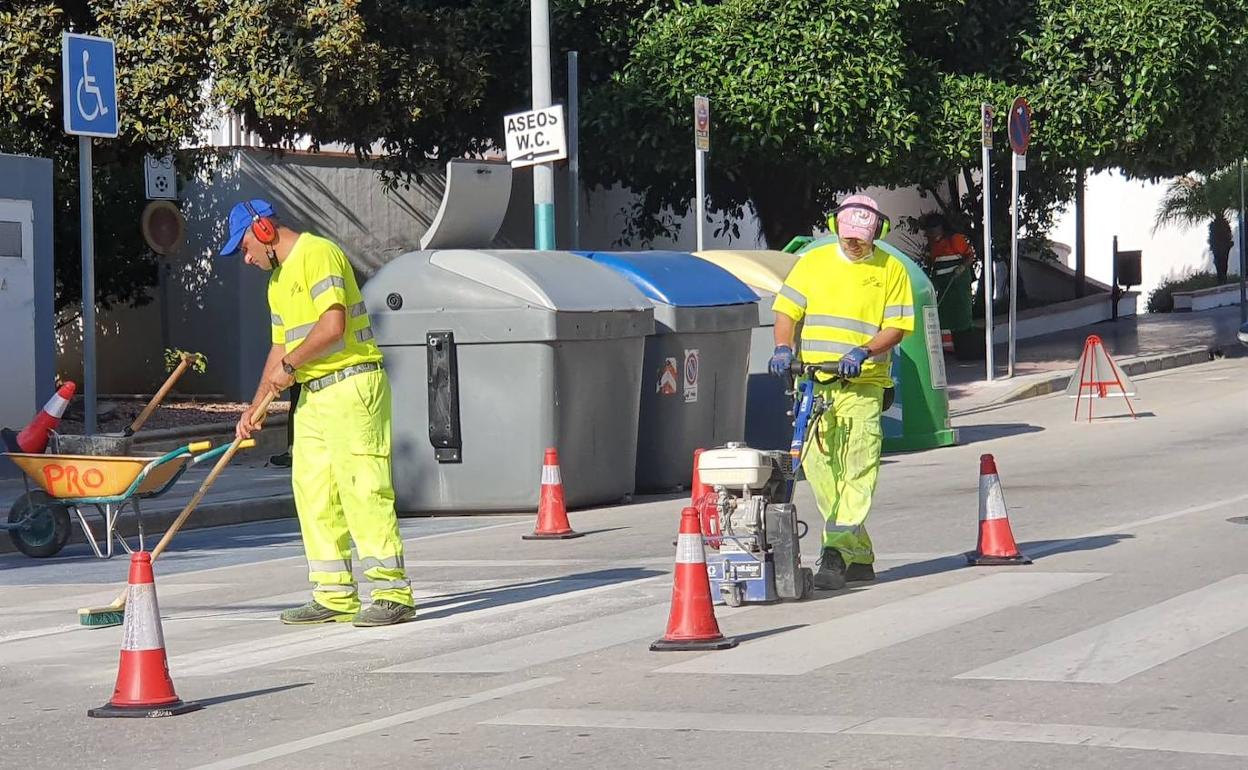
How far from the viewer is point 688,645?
7.81 metres

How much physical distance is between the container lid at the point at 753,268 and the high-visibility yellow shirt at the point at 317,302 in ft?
26.0

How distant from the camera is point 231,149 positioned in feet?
74.5

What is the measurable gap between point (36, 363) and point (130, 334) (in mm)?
6291

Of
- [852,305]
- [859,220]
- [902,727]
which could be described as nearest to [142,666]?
[902,727]

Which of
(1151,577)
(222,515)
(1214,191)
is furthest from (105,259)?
(1214,191)

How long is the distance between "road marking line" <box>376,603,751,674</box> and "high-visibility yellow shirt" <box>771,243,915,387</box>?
1.33 meters

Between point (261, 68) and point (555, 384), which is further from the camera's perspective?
point (261, 68)

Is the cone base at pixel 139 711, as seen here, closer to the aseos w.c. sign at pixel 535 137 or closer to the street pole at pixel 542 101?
the aseos w.c. sign at pixel 535 137

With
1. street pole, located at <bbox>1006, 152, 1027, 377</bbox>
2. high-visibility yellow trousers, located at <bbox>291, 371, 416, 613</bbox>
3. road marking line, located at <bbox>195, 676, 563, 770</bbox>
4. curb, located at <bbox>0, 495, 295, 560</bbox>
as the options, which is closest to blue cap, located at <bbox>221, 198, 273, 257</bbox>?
high-visibility yellow trousers, located at <bbox>291, 371, 416, 613</bbox>

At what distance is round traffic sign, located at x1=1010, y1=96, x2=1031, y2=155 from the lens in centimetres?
2169

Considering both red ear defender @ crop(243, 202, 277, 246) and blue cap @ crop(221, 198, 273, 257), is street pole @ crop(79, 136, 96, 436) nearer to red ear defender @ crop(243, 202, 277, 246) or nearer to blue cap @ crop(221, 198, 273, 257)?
blue cap @ crop(221, 198, 273, 257)

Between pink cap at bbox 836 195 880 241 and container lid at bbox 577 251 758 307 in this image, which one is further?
container lid at bbox 577 251 758 307

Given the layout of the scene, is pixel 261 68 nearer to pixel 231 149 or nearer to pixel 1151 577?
pixel 231 149

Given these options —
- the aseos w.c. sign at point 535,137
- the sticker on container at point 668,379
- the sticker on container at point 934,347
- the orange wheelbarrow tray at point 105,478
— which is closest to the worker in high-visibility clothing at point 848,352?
the orange wheelbarrow tray at point 105,478
